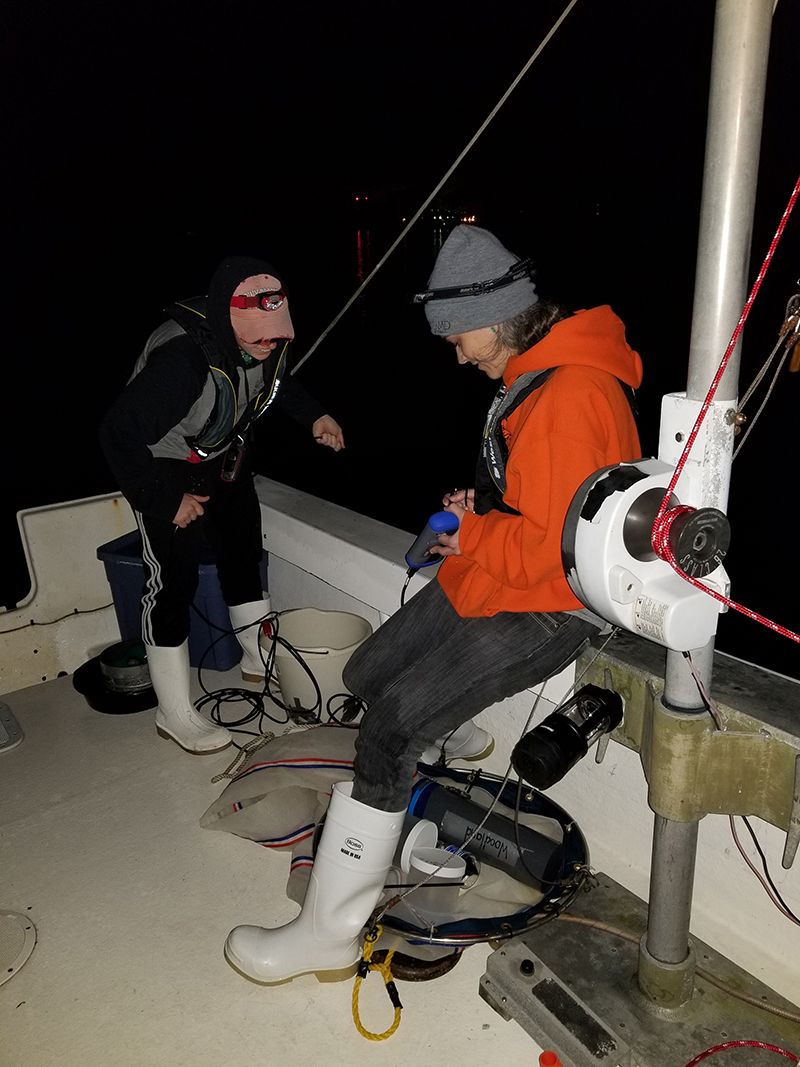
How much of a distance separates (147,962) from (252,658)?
50.7 inches

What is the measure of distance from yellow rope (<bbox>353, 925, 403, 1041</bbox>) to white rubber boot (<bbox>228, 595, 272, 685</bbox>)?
1.39 metres

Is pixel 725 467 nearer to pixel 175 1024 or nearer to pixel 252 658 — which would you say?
pixel 175 1024

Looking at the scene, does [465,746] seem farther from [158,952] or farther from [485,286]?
[485,286]

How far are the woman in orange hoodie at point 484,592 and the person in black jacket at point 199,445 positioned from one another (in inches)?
33.7

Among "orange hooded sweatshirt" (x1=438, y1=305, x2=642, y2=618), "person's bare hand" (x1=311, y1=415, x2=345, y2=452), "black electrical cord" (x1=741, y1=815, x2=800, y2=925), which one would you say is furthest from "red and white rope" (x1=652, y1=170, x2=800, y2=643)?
"person's bare hand" (x1=311, y1=415, x2=345, y2=452)

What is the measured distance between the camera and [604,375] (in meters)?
1.44

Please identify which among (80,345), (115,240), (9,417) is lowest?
(9,417)

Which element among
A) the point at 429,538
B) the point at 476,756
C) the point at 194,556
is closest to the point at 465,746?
the point at 476,756

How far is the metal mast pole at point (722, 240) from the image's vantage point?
3.20 feet

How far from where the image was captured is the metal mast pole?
0.98 metres

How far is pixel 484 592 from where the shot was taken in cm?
153

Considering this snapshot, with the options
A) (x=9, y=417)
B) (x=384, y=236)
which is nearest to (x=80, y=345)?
(x=9, y=417)

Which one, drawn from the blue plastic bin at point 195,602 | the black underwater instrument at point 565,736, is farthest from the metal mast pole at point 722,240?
the blue plastic bin at point 195,602

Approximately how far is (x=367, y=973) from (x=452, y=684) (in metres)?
0.75
